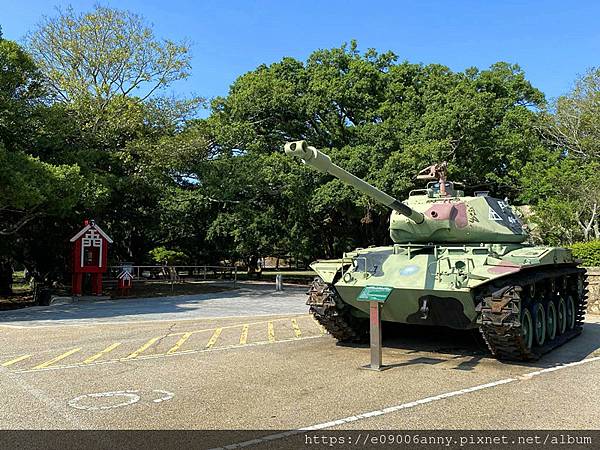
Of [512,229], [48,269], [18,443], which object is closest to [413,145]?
[512,229]

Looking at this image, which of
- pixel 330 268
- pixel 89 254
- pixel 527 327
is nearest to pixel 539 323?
pixel 527 327

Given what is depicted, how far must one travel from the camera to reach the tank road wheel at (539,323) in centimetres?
908

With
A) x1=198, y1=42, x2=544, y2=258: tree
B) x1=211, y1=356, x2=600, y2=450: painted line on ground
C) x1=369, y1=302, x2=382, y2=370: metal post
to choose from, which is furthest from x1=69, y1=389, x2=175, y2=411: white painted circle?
x1=198, y1=42, x2=544, y2=258: tree

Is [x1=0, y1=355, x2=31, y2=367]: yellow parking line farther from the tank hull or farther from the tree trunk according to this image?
the tree trunk

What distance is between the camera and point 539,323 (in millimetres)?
9398

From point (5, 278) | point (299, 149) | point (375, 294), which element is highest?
point (299, 149)

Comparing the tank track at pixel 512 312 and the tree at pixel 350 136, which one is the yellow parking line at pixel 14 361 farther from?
the tree at pixel 350 136

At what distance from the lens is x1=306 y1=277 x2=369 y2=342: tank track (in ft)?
31.1

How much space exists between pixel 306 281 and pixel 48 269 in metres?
13.2

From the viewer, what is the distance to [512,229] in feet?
33.3

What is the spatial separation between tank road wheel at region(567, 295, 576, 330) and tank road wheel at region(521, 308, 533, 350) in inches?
108

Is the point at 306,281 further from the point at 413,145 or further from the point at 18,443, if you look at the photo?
the point at 18,443

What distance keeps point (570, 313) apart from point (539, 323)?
2314mm

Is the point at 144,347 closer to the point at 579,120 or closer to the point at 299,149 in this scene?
the point at 299,149
